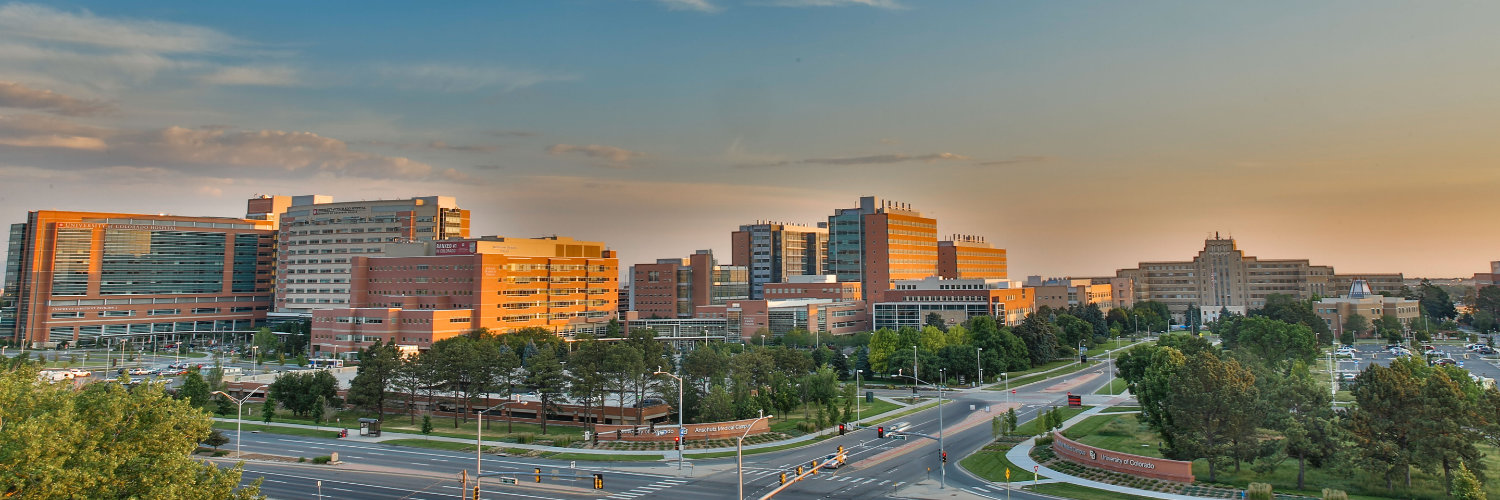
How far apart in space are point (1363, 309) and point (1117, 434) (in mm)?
129226

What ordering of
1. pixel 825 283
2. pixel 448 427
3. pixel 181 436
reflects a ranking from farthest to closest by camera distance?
pixel 825 283, pixel 448 427, pixel 181 436

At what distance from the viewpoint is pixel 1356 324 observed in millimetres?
161125

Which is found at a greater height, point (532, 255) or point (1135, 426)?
point (532, 255)

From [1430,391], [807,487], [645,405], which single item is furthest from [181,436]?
[1430,391]

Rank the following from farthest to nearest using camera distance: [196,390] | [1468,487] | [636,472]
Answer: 1. [196,390]
2. [636,472]
3. [1468,487]

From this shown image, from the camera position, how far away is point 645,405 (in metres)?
80.4

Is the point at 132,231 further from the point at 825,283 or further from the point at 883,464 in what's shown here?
the point at 883,464

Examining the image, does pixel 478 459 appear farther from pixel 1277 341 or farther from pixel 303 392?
pixel 1277 341

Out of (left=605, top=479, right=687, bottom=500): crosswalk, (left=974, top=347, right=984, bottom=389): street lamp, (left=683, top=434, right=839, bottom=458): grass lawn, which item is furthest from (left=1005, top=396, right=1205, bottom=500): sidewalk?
(left=974, top=347, right=984, bottom=389): street lamp

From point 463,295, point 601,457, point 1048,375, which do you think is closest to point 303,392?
point 601,457

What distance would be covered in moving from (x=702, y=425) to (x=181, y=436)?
146ft

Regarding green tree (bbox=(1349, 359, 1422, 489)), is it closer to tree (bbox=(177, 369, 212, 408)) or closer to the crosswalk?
the crosswalk

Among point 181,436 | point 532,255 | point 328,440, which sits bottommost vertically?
point 328,440

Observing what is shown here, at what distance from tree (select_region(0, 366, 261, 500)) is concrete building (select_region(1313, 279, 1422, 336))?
184 m
